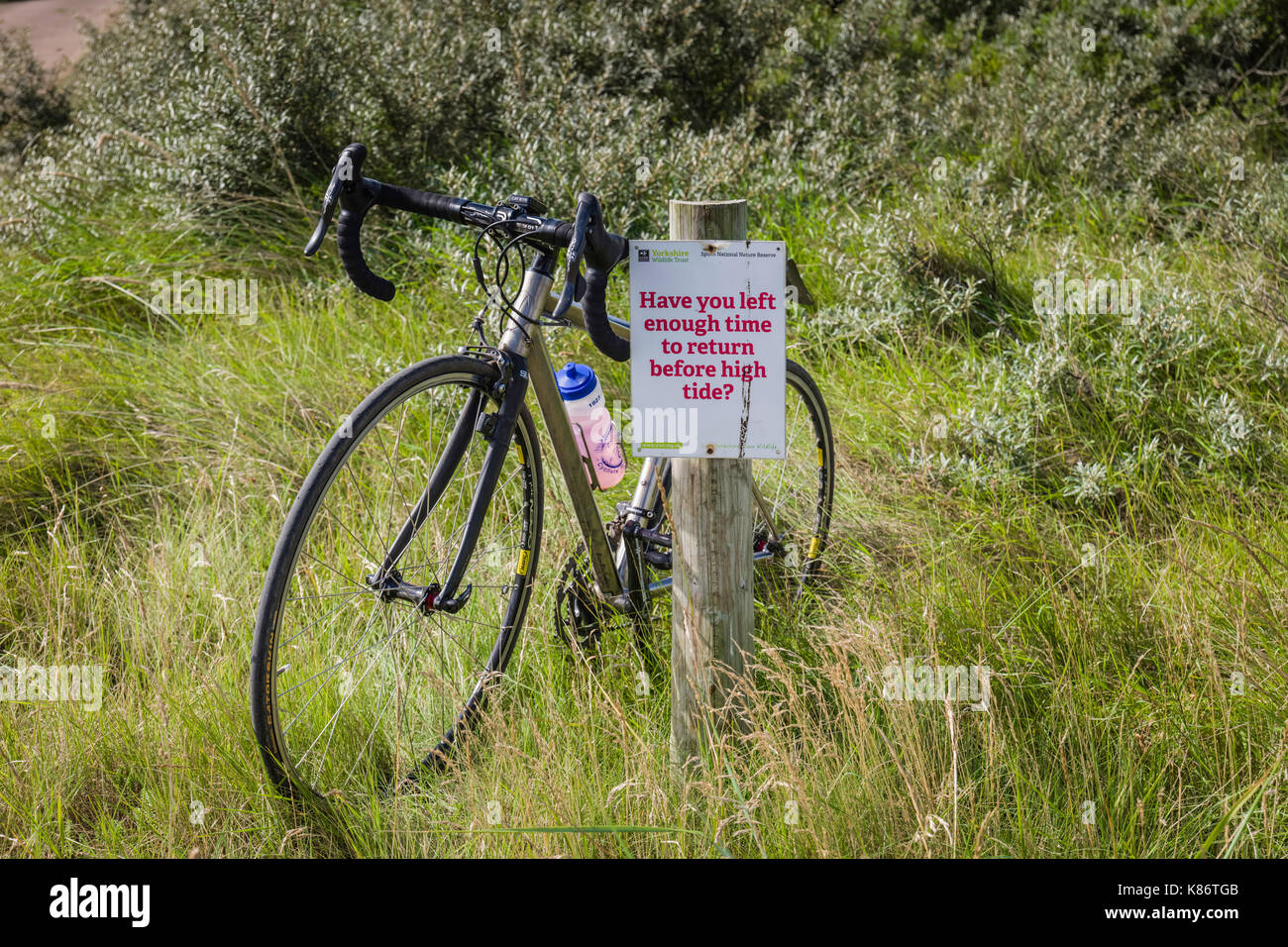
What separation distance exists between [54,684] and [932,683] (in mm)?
2058

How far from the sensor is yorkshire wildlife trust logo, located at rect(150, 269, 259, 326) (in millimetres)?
4148

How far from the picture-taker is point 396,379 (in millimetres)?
2000

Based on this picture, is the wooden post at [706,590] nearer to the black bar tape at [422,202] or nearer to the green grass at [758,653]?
the green grass at [758,653]

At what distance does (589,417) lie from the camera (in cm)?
249

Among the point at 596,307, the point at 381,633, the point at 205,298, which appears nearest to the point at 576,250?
the point at 596,307

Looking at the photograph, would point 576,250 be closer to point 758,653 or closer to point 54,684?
point 758,653

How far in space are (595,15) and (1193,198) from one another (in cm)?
342

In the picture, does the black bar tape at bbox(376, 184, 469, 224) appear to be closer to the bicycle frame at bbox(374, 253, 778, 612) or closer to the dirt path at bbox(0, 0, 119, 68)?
the bicycle frame at bbox(374, 253, 778, 612)

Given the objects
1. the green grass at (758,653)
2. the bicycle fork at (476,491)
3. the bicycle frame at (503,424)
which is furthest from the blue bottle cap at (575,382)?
the green grass at (758,653)

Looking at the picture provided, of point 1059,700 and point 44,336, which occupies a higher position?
point 44,336

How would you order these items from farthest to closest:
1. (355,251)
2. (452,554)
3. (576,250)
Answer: (452,554), (355,251), (576,250)
